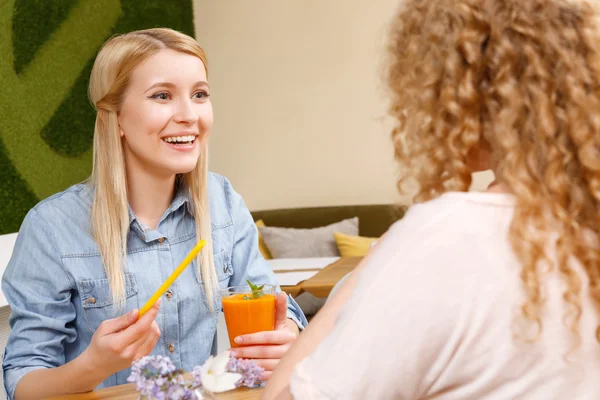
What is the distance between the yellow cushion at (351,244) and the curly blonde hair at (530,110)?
3.94m

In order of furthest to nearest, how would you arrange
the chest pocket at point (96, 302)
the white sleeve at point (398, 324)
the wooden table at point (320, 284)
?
the wooden table at point (320, 284)
the chest pocket at point (96, 302)
the white sleeve at point (398, 324)

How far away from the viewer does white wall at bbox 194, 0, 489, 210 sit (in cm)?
522

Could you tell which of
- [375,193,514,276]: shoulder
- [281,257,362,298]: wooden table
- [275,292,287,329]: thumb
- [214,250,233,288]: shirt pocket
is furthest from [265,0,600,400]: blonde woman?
[281,257,362,298]: wooden table

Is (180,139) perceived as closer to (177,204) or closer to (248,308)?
(177,204)

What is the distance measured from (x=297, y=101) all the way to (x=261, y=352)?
4.16m

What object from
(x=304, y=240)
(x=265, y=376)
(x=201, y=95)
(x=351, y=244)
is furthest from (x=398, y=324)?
(x=304, y=240)

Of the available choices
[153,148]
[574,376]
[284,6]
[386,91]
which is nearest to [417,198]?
[386,91]

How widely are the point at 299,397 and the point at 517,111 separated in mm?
380

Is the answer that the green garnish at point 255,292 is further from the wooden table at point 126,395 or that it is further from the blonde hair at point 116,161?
the blonde hair at point 116,161

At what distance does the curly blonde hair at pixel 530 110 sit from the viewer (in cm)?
74

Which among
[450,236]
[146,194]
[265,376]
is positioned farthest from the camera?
[146,194]

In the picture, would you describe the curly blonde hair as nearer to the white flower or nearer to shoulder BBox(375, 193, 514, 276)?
shoulder BBox(375, 193, 514, 276)

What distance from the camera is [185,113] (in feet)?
5.33

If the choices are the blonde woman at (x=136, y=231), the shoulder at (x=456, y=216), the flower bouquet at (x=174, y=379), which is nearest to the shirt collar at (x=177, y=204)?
the blonde woman at (x=136, y=231)
